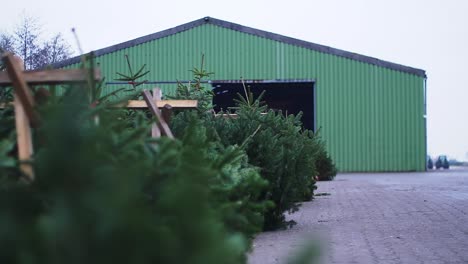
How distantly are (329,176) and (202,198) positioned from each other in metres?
23.9

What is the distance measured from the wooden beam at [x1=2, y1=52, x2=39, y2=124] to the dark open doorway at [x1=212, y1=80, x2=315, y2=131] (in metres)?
29.4

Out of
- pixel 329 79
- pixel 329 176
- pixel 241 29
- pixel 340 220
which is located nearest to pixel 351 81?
pixel 329 79

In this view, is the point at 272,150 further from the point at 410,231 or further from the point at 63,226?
the point at 63,226

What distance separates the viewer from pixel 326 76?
113 feet

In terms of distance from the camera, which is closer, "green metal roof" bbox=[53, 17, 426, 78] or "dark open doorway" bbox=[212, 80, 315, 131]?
"green metal roof" bbox=[53, 17, 426, 78]

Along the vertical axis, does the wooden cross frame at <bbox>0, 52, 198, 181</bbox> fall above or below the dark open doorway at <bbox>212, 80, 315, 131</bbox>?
below

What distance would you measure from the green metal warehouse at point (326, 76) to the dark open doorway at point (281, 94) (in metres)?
0.16

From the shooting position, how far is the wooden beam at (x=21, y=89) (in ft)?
10.3

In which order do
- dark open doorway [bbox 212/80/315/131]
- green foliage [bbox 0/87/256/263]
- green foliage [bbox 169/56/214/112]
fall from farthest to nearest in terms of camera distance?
dark open doorway [bbox 212/80/315/131] < green foliage [bbox 169/56/214/112] < green foliage [bbox 0/87/256/263]

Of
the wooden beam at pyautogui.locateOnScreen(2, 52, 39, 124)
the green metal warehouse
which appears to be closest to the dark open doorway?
the green metal warehouse

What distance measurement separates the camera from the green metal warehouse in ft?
112

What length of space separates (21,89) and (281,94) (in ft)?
115

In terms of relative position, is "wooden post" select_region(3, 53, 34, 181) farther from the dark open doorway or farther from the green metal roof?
the green metal roof

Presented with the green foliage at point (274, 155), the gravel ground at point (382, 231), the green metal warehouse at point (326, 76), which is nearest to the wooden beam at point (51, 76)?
Result: the gravel ground at point (382, 231)
